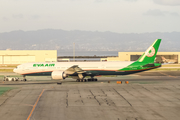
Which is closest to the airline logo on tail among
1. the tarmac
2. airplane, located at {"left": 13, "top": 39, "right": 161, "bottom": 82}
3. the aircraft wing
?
airplane, located at {"left": 13, "top": 39, "right": 161, "bottom": 82}

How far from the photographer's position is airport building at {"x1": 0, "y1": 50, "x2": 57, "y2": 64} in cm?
10931

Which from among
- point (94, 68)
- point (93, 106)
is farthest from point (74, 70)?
point (93, 106)

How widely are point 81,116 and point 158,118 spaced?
6.83m

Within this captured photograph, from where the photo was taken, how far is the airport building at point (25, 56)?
109312 mm

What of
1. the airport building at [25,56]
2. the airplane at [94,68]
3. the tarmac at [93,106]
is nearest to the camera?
the tarmac at [93,106]

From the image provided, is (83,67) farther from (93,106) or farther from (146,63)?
(93,106)

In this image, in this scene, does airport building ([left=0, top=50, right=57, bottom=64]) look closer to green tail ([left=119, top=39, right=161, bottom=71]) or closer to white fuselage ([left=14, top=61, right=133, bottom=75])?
white fuselage ([left=14, top=61, right=133, bottom=75])

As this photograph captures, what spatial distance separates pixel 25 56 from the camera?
112125mm

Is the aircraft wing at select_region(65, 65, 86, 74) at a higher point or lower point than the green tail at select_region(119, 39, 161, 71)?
lower

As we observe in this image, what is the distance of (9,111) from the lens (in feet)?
79.1

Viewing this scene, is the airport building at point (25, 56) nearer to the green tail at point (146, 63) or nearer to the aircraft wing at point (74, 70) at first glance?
the aircraft wing at point (74, 70)

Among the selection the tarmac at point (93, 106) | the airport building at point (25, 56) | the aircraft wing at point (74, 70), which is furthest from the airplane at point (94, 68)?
the airport building at point (25, 56)

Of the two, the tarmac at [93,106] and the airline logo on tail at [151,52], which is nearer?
the tarmac at [93,106]

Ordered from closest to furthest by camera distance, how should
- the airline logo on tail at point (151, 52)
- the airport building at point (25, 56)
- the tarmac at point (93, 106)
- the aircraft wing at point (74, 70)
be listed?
1. the tarmac at point (93, 106)
2. the aircraft wing at point (74, 70)
3. the airline logo on tail at point (151, 52)
4. the airport building at point (25, 56)
